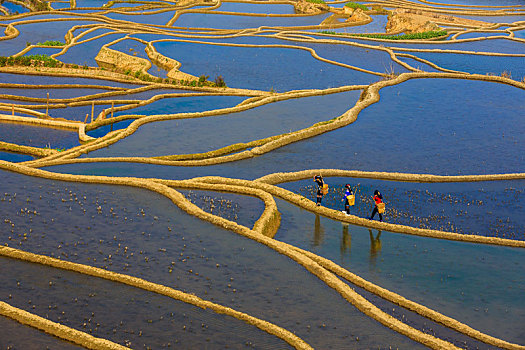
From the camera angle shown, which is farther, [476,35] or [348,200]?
[476,35]

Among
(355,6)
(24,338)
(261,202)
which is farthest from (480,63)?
(24,338)

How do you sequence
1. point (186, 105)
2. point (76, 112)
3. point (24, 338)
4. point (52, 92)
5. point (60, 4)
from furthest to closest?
1. point (60, 4)
2. point (52, 92)
3. point (186, 105)
4. point (76, 112)
5. point (24, 338)

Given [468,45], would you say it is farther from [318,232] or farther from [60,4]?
[60,4]

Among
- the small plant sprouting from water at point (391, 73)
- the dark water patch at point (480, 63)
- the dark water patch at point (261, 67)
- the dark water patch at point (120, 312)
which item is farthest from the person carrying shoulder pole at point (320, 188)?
the dark water patch at point (480, 63)

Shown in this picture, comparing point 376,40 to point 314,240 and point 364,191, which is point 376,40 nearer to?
point 364,191

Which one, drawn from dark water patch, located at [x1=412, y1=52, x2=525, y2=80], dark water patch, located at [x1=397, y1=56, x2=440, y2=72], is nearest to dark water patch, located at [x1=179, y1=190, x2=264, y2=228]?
dark water patch, located at [x1=397, y1=56, x2=440, y2=72]

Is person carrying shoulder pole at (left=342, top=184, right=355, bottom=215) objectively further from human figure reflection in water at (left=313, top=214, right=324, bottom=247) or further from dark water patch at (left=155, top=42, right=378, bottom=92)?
dark water patch at (left=155, top=42, right=378, bottom=92)

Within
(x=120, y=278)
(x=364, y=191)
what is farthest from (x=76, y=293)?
(x=364, y=191)
